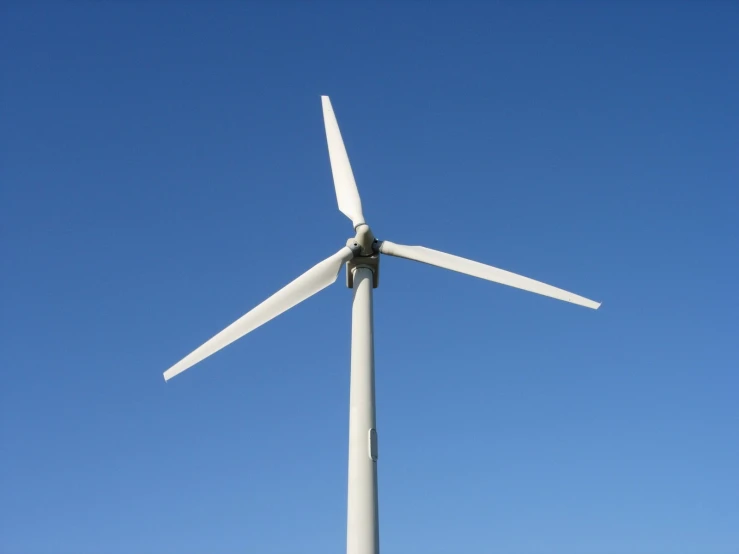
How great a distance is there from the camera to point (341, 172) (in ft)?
91.8

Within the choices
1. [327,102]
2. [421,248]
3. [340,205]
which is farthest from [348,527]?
[327,102]

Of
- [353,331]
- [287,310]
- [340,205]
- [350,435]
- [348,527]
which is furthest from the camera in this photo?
[340,205]

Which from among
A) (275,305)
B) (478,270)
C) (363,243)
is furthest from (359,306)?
(478,270)

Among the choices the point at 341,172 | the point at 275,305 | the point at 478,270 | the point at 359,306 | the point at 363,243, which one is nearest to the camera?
the point at 359,306

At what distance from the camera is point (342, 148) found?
28484 mm

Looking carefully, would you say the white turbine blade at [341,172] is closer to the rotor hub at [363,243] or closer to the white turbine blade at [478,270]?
the rotor hub at [363,243]

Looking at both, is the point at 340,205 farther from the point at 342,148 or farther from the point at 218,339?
A: the point at 218,339

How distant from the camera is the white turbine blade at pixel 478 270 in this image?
24.5m

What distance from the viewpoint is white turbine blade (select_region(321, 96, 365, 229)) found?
26038 millimetres

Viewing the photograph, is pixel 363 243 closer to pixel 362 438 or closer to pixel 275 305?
pixel 275 305

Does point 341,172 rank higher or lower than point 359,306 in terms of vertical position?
higher

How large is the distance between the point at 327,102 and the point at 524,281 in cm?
1091

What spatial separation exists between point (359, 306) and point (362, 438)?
175 inches

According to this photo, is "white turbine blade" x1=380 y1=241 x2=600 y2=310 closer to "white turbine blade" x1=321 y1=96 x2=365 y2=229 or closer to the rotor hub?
the rotor hub
